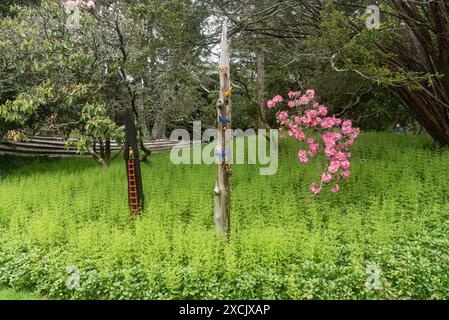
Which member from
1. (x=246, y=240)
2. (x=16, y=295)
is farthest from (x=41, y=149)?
(x=246, y=240)

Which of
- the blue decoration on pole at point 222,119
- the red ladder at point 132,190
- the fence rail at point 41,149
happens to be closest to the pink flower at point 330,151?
the blue decoration on pole at point 222,119

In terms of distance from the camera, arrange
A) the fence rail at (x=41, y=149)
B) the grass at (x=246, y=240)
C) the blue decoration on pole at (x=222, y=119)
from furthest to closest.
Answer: the fence rail at (x=41, y=149)
the blue decoration on pole at (x=222, y=119)
the grass at (x=246, y=240)

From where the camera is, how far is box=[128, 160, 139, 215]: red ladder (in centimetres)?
554

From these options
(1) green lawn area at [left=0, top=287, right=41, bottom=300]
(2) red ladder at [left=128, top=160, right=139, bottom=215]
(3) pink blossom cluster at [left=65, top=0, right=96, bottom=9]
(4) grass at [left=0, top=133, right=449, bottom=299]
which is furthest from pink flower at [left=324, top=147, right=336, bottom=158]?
(3) pink blossom cluster at [left=65, top=0, right=96, bottom=9]

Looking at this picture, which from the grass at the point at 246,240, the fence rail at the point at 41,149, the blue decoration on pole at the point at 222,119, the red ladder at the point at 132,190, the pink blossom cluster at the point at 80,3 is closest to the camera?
the grass at the point at 246,240

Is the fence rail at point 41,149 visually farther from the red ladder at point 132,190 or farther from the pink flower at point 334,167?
the pink flower at point 334,167

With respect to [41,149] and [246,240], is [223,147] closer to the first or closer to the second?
[246,240]

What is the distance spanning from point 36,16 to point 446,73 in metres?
7.85

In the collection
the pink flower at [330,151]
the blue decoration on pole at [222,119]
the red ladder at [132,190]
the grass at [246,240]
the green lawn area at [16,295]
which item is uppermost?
the blue decoration on pole at [222,119]

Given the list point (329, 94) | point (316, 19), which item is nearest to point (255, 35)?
point (316, 19)

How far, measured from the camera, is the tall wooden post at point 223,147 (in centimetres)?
454

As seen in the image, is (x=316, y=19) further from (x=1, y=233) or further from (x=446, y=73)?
(x=1, y=233)

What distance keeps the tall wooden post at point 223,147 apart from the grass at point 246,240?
221 millimetres

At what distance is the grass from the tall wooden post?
0.22m
